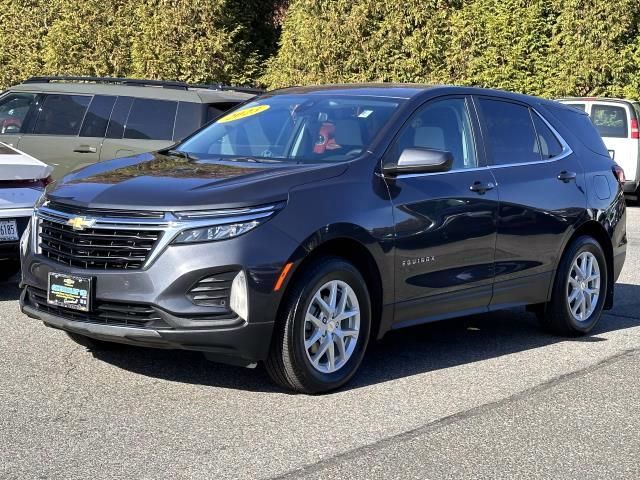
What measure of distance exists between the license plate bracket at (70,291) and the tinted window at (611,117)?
14.2 metres

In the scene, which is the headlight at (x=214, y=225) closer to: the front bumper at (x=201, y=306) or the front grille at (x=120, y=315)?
the front bumper at (x=201, y=306)

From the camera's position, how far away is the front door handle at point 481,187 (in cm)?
688

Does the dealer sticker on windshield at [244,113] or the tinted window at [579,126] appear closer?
the dealer sticker on windshield at [244,113]

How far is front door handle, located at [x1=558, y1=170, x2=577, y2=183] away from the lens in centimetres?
770

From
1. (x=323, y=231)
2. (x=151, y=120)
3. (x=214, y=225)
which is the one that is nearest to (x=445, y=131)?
(x=323, y=231)

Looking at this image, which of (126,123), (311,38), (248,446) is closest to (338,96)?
(248,446)

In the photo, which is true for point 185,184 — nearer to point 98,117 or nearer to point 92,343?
point 92,343

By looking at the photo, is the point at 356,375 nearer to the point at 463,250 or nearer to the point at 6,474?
the point at 463,250

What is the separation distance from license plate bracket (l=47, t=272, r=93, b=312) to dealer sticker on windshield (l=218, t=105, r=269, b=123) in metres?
1.87

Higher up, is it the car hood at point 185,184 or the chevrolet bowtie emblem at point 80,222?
the car hood at point 185,184

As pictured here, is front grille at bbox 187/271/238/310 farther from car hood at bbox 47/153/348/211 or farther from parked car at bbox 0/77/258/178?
parked car at bbox 0/77/258/178

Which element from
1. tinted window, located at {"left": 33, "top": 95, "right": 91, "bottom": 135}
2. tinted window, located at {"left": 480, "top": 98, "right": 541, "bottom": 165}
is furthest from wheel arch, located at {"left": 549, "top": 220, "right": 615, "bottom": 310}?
Result: tinted window, located at {"left": 33, "top": 95, "right": 91, "bottom": 135}

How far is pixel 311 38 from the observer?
22812mm

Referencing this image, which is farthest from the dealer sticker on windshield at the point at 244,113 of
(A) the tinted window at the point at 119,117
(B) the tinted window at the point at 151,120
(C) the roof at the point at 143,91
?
(A) the tinted window at the point at 119,117
